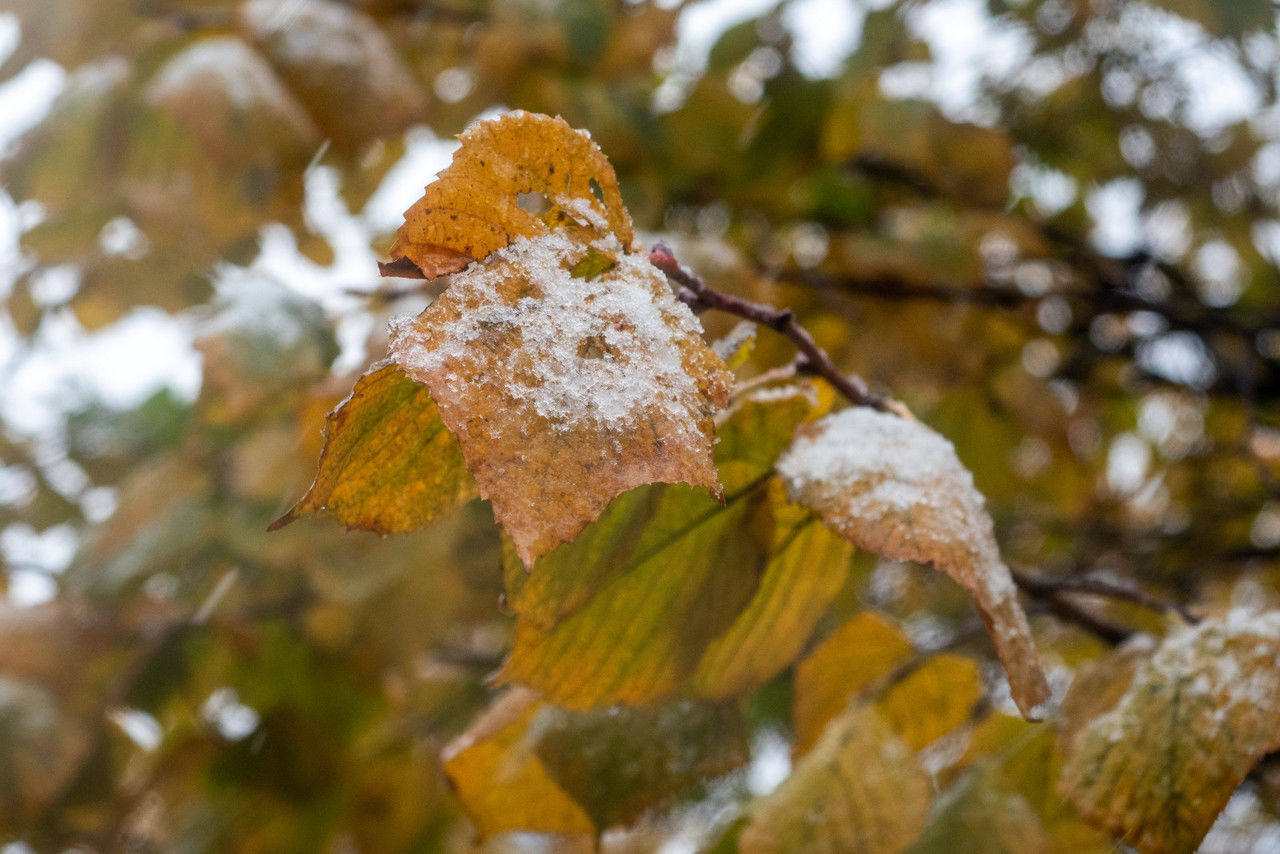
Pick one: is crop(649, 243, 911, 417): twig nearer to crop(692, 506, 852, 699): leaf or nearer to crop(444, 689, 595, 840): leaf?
crop(692, 506, 852, 699): leaf

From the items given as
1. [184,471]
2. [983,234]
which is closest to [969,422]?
[983,234]

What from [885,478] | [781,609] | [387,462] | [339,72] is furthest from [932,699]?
[339,72]

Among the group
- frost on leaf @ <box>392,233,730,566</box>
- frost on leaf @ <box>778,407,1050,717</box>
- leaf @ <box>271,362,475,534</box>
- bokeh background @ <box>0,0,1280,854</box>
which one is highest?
frost on leaf @ <box>392,233,730,566</box>

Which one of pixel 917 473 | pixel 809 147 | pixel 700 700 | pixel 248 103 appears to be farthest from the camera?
pixel 809 147

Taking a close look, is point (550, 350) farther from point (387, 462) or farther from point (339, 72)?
point (339, 72)

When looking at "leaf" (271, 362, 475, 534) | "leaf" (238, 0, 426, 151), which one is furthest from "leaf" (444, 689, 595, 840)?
"leaf" (238, 0, 426, 151)

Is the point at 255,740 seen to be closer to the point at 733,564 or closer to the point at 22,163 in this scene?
the point at 22,163
